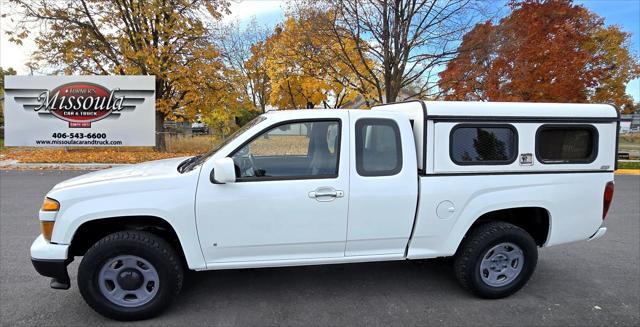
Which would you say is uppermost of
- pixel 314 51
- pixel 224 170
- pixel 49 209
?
pixel 314 51

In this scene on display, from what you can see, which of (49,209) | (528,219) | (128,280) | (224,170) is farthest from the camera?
(528,219)

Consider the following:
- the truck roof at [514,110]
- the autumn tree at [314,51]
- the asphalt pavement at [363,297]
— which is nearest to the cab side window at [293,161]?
the truck roof at [514,110]

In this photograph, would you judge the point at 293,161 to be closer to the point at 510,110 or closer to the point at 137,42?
the point at 510,110

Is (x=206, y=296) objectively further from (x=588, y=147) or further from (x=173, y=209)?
(x=588, y=147)

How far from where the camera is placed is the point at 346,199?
3.24m

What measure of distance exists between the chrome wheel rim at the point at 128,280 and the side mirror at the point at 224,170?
0.94 m

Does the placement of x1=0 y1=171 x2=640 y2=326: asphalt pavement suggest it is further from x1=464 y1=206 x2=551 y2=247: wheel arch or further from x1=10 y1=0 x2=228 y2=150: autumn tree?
x1=10 y1=0 x2=228 y2=150: autumn tree

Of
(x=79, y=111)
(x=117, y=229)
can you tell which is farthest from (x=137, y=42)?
(x=117, y=229)

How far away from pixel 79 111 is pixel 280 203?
14.9m

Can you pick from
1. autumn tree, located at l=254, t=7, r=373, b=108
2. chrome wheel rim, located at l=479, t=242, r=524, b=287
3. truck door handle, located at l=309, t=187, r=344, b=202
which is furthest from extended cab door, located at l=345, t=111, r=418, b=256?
autumn tree, located at l=254, t=7, r=373, b=108

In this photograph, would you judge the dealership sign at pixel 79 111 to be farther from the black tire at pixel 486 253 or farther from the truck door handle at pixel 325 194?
the black tire at pixel 486 253

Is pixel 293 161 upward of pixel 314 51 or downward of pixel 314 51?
downward

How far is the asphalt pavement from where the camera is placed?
323 centimetres

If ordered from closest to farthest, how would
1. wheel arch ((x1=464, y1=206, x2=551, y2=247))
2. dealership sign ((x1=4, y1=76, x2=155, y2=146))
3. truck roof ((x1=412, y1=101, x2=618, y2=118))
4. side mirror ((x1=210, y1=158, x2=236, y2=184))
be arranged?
side mirror ((x1=210, y1=158, x2=236, y2=184)), truck roof ((x1=412, y1=101, x2=618, y2=118)), wheel arch ((x1=464, y1=206, x2=551, y2=247)), dealership sign ((x1=4, y1=76, x2=155, y2=146))
